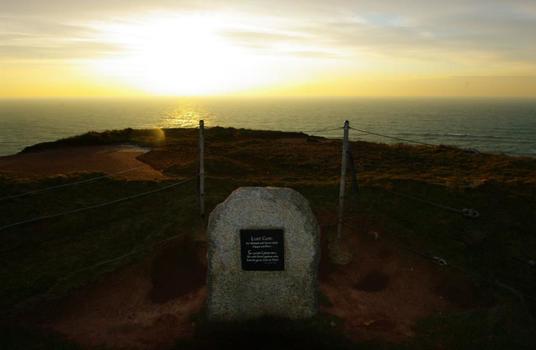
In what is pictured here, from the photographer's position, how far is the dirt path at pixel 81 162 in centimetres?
1980

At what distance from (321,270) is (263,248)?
296cm

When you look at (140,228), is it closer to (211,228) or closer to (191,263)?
(191,263)

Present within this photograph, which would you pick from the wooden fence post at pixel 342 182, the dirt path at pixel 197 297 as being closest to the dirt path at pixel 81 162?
the dirt path at pixel 197 297

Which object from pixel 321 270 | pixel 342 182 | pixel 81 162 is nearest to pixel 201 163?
pixel 342 182

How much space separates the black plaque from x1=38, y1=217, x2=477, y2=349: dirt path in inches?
72.3

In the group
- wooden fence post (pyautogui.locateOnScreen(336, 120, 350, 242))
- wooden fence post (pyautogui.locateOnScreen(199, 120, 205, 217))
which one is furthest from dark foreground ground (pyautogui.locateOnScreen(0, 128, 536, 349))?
wooden fence post (pyautogui.locateOnScreen(199, 120, 205, 217))

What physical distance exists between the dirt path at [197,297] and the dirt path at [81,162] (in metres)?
8.21

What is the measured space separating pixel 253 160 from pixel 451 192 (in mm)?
11968

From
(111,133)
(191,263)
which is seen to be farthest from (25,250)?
(111,133)

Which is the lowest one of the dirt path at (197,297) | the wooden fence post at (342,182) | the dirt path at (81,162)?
the dirt path at (197,297)

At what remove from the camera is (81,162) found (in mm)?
23281

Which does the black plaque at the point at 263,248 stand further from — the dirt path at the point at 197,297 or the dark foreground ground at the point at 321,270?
the dirt path at the point at 197,297

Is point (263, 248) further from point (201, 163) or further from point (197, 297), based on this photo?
point (201, 163)

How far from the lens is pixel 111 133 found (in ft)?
113
